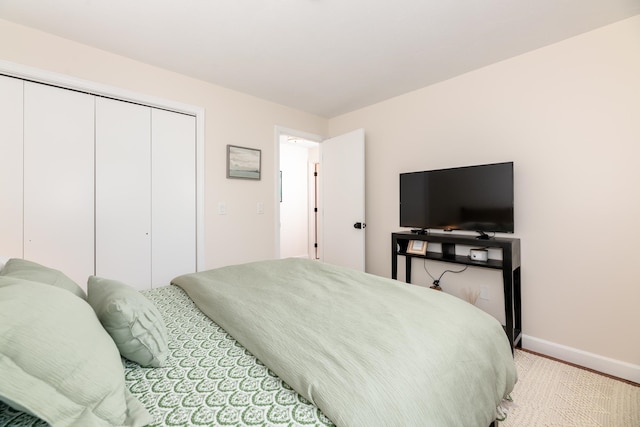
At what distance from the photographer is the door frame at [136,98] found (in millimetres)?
2046

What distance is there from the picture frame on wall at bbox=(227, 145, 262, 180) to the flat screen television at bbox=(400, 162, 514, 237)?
1667 millimetres

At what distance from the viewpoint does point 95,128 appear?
237cm

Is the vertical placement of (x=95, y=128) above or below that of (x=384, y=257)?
above

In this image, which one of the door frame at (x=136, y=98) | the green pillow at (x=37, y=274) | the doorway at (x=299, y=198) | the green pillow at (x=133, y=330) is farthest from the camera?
the doorway at (x=299, y=198)

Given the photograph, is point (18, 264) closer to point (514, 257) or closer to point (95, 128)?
point (95, 128)

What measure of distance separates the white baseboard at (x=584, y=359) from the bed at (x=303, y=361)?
117 cm

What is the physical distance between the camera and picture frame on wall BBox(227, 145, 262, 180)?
3125 millimetres

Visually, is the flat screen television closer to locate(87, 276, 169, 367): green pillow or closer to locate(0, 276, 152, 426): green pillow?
locate(87, 276, 169, 367): green pillow

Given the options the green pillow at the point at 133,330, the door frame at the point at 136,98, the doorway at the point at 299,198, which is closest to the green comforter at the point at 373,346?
the green pillow at the point at 133,330

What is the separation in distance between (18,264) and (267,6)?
6.35 ft

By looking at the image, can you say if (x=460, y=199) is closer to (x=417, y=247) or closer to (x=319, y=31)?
(x=417, y=247)

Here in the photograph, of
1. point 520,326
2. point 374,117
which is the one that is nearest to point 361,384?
point 520,326

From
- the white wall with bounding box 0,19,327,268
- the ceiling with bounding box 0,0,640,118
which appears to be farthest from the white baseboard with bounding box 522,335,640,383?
the white wall with bounding box 0,19,327,268

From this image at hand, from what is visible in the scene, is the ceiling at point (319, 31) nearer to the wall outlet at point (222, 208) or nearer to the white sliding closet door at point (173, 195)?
the white sliding closet door at point (173, 195)
